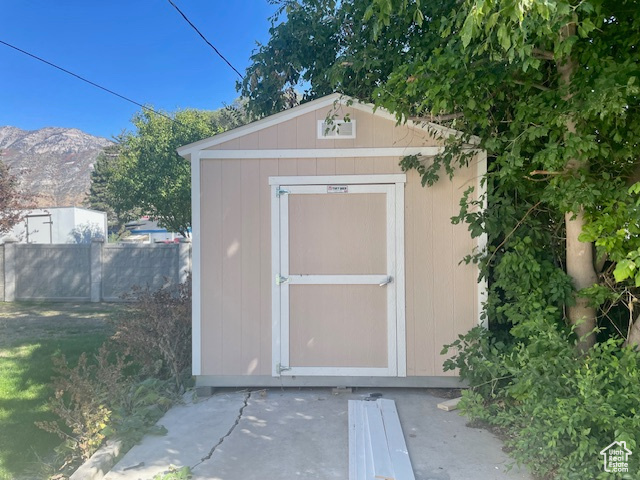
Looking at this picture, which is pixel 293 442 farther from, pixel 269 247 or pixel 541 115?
pixel 541 115

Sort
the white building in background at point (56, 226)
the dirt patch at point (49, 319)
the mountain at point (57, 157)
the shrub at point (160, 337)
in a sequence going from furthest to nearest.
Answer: the mountain at point (57, 157)
the white building in background at point (56, 226)
the dirt patch at point (49, 319)
the shrub at point (160, 337)

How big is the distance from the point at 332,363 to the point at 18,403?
299 centimetres

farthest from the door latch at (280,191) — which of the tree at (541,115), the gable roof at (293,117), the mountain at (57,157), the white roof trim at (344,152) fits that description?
the mountain at (57,157)

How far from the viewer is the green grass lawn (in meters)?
3.37

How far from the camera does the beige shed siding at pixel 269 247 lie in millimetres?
4320

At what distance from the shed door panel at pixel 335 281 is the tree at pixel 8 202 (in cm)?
1069

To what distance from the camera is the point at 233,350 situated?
4395mm

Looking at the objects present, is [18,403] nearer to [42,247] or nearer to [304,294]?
[304,294]

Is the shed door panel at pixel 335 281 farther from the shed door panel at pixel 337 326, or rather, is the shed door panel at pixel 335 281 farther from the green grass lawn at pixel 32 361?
the green grass lawn at pixel 32 361

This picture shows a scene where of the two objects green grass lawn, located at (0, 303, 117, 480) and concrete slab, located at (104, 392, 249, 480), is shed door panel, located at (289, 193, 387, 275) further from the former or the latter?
green grass lawn, located at (0, 303, 117, 480)

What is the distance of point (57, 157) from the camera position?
257ft

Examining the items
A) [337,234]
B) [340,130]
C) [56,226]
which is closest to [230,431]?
[337,234]

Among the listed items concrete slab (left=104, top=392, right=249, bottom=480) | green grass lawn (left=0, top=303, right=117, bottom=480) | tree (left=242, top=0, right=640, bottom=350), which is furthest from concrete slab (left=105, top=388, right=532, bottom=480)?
tree (left=242, top=0, right=640, bottom=350)

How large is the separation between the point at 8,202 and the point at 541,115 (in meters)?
12.9
